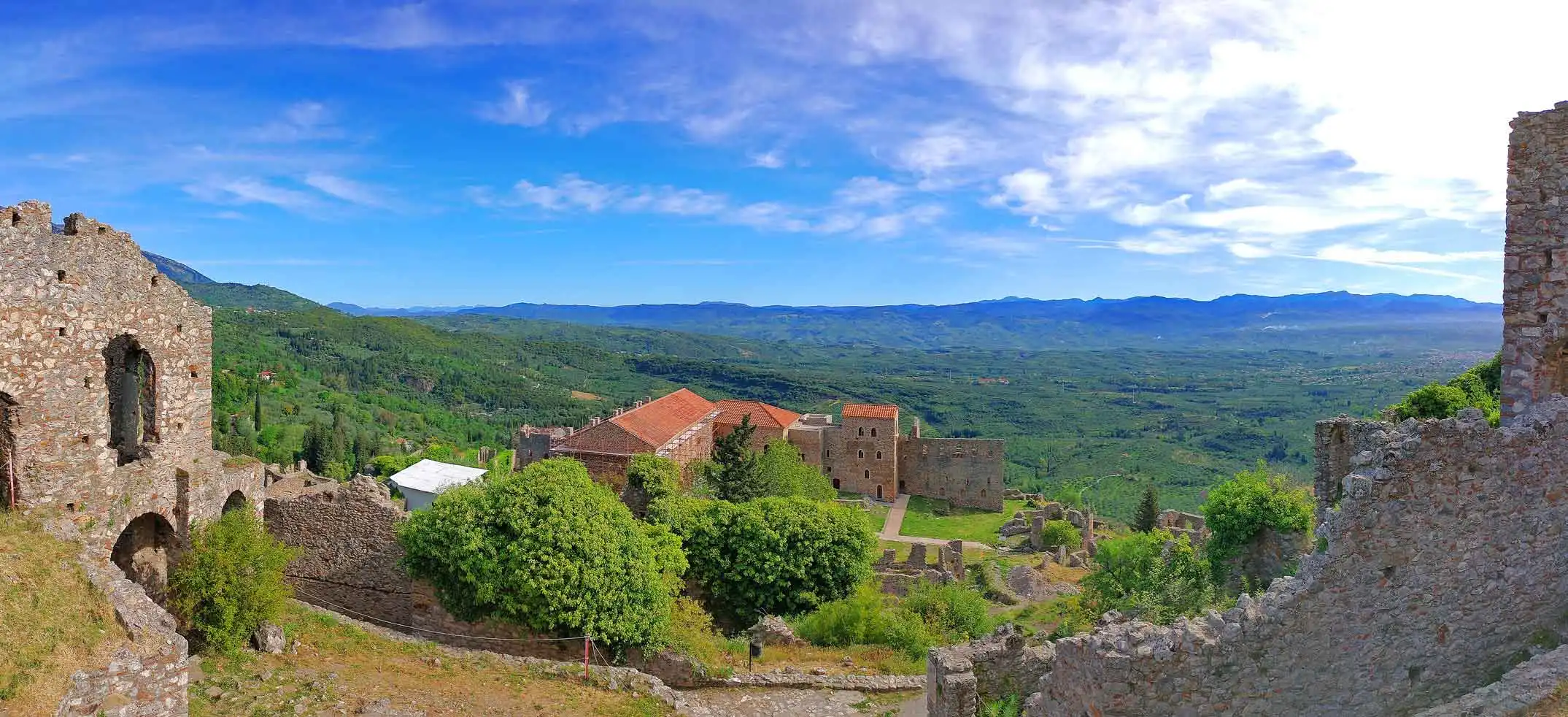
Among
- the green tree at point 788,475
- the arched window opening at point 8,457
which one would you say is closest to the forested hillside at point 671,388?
the green tree at point 788,475

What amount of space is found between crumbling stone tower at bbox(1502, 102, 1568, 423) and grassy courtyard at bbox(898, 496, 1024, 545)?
35.1 m

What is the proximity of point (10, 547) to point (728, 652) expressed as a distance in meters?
11.8

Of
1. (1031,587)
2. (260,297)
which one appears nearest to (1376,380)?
(1031,587)

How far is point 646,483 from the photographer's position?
27.1 metres

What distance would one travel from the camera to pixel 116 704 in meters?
8.22

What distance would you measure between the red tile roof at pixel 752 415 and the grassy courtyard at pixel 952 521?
29.8 feet

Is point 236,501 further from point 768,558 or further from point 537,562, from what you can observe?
point 768,558

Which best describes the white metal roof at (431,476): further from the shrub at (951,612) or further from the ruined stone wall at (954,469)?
the ruined stone wall at (954,469)

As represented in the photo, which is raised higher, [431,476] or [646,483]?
[646,483]

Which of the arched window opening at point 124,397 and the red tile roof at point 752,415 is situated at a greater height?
the arched window opening at point 124,397

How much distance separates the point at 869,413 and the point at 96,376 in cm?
4286

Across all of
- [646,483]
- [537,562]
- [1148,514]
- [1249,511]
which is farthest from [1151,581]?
[1148,514]

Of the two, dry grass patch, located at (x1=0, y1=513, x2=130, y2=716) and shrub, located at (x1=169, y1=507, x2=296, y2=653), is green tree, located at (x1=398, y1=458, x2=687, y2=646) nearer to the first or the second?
shrub, located at (x1=169, y1=507, x2=296, y2=653)

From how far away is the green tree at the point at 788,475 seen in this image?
38.5m
